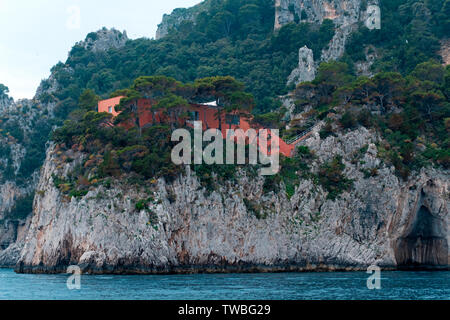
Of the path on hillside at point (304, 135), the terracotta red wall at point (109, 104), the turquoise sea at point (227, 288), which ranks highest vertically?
the terracotta red wall at point (109, 104)

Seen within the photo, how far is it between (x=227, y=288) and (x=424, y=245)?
30.9 meters

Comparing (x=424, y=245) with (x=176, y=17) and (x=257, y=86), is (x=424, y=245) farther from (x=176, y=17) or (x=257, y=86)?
(x=176, y=17)

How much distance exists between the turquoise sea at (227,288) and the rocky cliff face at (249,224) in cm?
332

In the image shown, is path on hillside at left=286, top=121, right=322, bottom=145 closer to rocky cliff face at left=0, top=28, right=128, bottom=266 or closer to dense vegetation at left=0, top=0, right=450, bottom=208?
dense vegetation at left=0, top=0, right=450, bottom=208

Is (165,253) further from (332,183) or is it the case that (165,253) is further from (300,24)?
(300,24)

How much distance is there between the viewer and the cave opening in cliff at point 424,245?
65062mm

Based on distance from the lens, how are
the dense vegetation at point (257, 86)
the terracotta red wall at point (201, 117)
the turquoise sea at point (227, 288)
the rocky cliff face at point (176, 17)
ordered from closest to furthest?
the turquoise sea at point (227, 288), the dense vegetation at point (257, 86), the terracotta red wall at point (201, 117), the rocky cliff face at point (176, 17)

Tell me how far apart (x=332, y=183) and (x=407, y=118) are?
11631 millimetres

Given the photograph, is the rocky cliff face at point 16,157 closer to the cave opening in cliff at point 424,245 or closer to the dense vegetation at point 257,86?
the dense vegetation at point 257,86

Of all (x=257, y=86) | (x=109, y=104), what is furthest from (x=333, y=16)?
(x=109, y=104)

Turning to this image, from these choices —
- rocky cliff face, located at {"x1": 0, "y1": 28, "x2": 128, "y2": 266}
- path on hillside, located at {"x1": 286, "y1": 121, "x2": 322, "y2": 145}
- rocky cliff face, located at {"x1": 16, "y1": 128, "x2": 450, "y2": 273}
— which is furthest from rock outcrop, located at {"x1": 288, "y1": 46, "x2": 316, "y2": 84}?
rocky cliff face, located at {"x1": 0, "y1": 28, "x2": 128, "y2": 266}

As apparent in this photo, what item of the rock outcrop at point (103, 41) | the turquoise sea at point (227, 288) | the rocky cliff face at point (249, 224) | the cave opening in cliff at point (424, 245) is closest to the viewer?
the turquoise sea at point (227, 288)

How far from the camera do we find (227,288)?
141 feet

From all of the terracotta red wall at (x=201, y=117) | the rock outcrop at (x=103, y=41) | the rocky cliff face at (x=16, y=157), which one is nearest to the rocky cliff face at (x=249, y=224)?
the terracotta red wall at (x=201, y=117)
